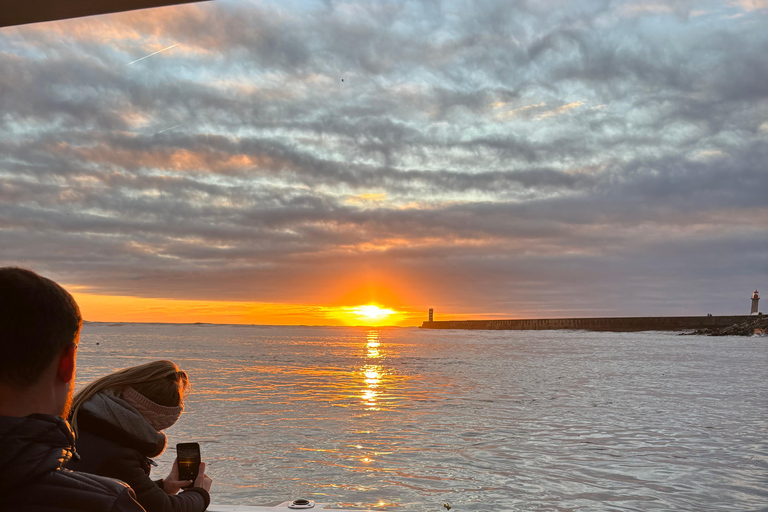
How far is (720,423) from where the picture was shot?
1222 centimetres

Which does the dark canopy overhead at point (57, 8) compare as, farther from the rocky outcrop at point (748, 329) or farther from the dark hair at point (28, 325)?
the rocky outcrop at point (748, 329)

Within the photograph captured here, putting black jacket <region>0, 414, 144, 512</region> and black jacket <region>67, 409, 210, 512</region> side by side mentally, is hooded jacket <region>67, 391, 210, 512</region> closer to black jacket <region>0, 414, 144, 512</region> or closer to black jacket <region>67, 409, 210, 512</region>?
black jacket <region>67, 409, 210, 512</region>

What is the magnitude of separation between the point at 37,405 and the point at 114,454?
1.49m

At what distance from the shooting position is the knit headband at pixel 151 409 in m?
2.76

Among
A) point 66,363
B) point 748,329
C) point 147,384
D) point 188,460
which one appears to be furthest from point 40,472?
point 748,329

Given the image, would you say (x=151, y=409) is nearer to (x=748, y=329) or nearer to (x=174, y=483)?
(x=174, y=483)

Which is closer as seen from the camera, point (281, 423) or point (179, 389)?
point (179, 389)

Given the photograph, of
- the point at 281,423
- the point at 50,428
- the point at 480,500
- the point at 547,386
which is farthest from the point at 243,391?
the point at 50,428

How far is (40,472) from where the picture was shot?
1286 mm

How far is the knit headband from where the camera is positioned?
9.07 ft

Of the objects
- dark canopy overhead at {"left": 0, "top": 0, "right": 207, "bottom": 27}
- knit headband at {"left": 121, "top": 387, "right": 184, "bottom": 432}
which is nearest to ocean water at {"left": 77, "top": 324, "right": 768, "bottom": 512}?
knit headband at {"left": 121, "top": 387, "right": 184, "bottom": 432}

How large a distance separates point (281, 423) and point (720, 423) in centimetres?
888

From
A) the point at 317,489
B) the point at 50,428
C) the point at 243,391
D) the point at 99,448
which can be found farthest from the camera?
the point at 243,391

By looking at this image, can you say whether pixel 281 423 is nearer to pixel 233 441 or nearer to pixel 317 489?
pixel 233 441
